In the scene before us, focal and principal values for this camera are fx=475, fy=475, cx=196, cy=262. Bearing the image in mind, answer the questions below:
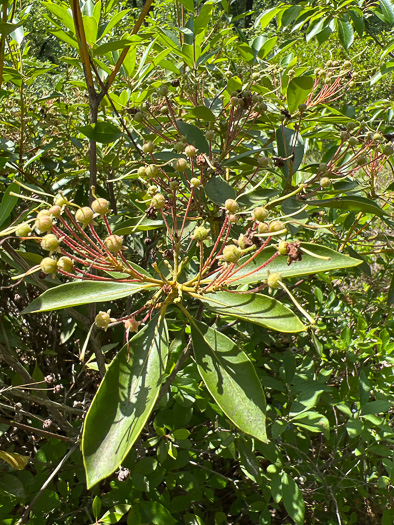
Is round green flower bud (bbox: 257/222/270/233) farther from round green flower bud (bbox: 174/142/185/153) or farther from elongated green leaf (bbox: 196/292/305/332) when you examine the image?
round green flower bud (bbox: 174/142/185/153)

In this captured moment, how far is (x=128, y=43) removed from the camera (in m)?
0.95

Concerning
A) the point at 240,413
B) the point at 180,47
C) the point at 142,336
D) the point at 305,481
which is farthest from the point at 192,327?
the point at 305,481

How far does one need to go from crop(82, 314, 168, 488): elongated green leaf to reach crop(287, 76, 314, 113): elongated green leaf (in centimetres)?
62

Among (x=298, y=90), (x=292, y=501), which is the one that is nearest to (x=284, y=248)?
(x=298, y=90)

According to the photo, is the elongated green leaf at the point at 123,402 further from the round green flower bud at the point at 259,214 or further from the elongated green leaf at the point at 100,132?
the elongated green leaf at the point at 100,132

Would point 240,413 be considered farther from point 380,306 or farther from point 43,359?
point 380,306

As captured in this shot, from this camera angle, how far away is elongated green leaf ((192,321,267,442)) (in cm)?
71

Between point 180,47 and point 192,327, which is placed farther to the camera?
point 180,47

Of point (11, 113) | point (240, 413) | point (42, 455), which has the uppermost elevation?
point (11, 113)

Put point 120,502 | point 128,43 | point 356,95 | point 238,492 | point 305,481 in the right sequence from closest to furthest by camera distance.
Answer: point 128,43 < point 120,502 < point 238,492 < point 305,481 < point 356,95

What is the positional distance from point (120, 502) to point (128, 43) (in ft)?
3.58

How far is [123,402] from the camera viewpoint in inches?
29.0

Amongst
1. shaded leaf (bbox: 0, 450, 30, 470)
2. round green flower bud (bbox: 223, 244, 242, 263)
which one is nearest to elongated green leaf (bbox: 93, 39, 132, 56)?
round green flower bud (bbox: 223, 244, 242, 263)

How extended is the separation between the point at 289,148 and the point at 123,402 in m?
0.78
